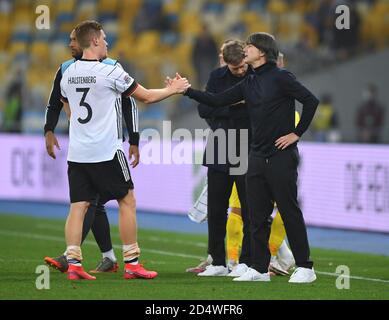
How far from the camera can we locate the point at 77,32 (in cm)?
1007

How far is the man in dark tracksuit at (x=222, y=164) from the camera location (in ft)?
35.9

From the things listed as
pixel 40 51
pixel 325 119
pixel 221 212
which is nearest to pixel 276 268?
pixel 221 212

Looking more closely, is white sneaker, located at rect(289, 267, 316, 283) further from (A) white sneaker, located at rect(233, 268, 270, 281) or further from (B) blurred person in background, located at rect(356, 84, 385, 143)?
(B) blurred person in background, located at rect(356, 84, 385, 143)

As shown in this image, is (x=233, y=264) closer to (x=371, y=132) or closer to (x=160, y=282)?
(x=160, y=282)

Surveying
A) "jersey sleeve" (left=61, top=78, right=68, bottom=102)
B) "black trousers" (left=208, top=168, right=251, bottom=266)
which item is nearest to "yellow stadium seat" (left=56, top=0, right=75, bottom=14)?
"black trousers" (left=208, top=168, right=251, bottom=266)

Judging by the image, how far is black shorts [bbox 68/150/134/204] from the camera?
399 inches

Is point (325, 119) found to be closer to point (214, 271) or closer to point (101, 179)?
point (214, 271)

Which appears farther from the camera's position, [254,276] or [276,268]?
[276,268]

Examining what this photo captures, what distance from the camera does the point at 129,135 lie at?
10617mm

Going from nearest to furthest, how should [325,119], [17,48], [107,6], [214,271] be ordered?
[214,271], [325,119], [17,48], [107,6]

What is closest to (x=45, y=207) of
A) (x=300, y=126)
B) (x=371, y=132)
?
(x=371, y=132)

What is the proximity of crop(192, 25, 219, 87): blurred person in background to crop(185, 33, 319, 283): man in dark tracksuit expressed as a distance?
1163 cm

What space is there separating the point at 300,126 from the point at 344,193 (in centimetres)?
693

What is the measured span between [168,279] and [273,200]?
4.07 ft
